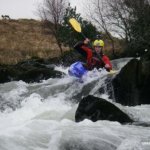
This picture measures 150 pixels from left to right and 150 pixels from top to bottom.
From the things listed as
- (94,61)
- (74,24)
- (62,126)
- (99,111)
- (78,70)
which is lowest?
(62,126)

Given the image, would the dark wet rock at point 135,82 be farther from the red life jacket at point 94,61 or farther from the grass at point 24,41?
the grass at point 24,41

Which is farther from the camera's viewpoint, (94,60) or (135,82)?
(94,60)

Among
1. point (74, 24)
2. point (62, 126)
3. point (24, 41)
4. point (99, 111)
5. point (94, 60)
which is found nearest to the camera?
point (62, 126)

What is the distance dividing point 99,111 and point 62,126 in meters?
0.84

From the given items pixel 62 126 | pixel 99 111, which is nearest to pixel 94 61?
pixel 99 111

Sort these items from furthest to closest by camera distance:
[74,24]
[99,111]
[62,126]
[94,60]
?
[74,24], [94,60], [99,111], [62,126]

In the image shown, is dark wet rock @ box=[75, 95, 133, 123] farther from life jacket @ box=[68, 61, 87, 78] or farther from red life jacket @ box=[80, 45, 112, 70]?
red life jacket @ box=[80, 45, 112, 70]

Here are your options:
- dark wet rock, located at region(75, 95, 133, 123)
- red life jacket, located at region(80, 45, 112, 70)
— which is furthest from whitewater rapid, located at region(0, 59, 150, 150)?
red life jacket, located at region(80, 45, 112, 70)

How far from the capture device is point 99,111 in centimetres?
856

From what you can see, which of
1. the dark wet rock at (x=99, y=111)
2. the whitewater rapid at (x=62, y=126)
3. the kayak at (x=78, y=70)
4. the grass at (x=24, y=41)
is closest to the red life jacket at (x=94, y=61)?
the kayak at (x=78, y=70)

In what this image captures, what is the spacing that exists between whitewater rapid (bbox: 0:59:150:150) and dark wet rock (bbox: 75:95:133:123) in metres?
0.19

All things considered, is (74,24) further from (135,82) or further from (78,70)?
(135,82)

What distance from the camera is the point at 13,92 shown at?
1386cm

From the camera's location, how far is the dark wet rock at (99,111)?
8.46 meters
